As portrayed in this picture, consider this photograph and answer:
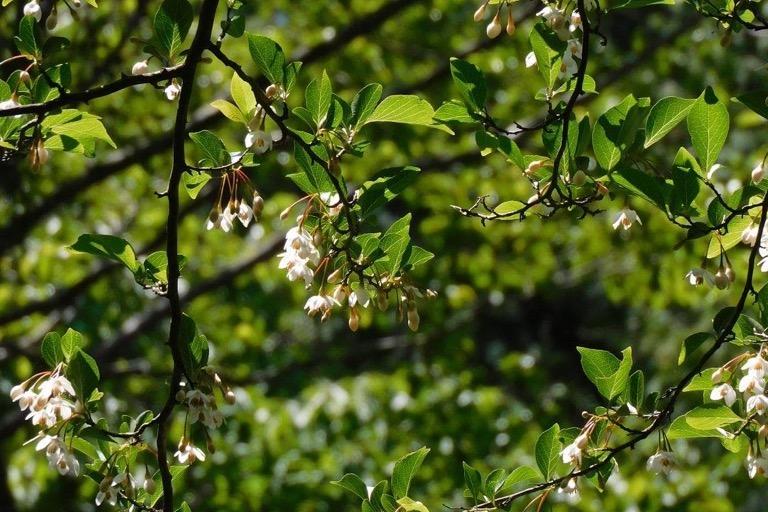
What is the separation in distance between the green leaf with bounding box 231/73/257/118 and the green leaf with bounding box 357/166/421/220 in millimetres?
213

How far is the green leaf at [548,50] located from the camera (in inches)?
59.7

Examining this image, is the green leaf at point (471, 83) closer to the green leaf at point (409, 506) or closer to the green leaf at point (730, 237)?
the green leaf at point (730, 237)

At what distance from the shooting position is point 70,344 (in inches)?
61.1

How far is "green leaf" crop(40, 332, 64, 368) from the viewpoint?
1559 millimetres

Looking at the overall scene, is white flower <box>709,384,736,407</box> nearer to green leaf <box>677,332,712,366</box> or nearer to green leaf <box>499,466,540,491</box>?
green leaf <box>677,332,712,366</box>

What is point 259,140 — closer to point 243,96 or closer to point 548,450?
point 243,96

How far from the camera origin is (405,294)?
5.08 feet

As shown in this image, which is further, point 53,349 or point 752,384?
point 53,349

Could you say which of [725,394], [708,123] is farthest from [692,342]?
[708,123]

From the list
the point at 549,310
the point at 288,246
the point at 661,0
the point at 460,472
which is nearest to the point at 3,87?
the point at 288,246

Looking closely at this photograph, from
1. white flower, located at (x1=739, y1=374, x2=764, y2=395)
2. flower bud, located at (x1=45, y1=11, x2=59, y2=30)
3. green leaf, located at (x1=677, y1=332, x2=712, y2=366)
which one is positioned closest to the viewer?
white flower, located at (x1=739, y1=374, x2=764, y2=395)

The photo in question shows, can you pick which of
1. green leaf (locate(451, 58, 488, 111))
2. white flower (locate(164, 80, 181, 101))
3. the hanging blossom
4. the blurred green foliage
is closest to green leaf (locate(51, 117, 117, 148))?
white flower (locate(164, 80, 181, 101))

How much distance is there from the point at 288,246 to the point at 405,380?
3.75 m

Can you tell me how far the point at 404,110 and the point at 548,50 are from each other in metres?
0.23
